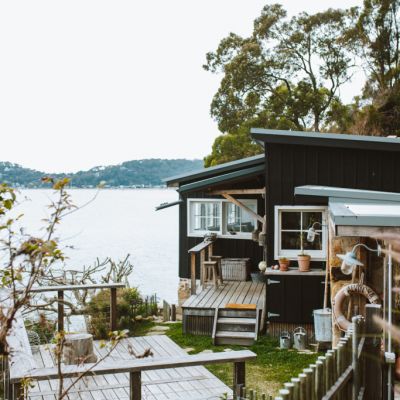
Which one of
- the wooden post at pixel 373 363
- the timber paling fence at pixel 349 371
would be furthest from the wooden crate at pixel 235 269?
the wooden post at pixel 373 363

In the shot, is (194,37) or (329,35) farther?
(194,37)

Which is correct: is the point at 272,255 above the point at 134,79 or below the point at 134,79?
below

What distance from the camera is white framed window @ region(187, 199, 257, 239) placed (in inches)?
611

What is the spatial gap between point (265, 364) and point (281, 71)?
29.3 meters

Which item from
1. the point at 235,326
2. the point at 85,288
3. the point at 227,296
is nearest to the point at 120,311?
the point at 227,296

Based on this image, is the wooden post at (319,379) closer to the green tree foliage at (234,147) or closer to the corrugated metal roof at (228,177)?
the corrugated metal roof at (228,177)

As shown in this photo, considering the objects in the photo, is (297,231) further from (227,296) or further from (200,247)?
(200,247)

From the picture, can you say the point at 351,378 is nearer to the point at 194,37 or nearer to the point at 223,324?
the point at 223,324

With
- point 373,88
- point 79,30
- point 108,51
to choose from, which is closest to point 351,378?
point 373,88

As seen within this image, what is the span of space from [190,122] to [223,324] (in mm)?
67770

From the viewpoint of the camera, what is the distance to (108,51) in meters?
52.5

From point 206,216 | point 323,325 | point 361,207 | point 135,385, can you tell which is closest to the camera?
point 135,385

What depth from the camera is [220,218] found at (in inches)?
621

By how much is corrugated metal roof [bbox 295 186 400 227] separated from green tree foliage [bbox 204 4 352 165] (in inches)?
Answer: 967
